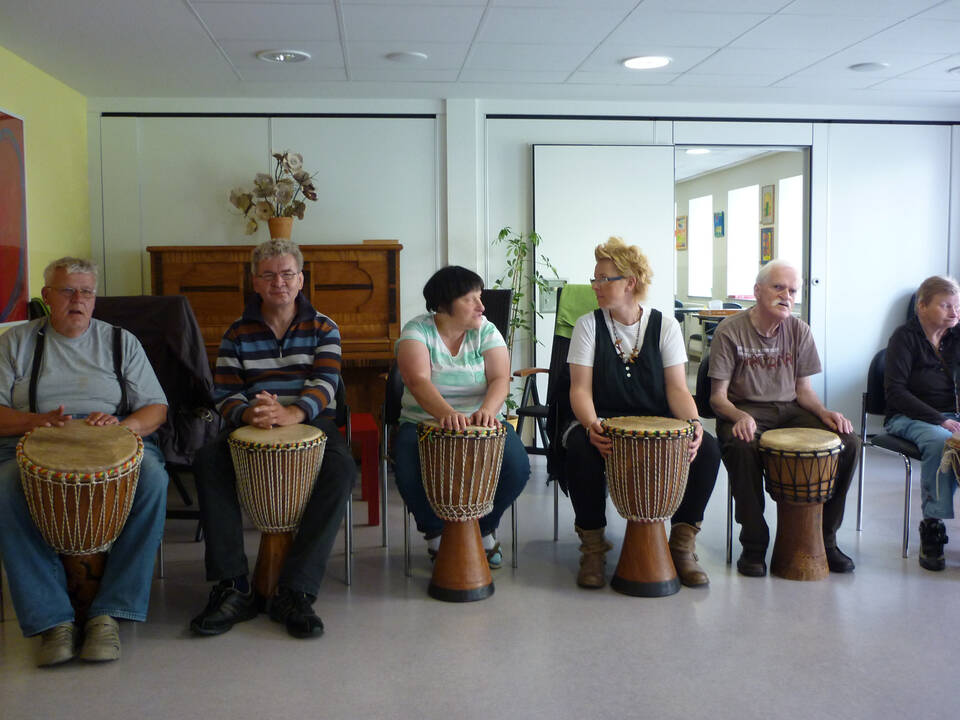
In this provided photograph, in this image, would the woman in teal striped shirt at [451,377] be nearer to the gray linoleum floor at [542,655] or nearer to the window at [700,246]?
Answer: the gray linoleum floor at [542,655]

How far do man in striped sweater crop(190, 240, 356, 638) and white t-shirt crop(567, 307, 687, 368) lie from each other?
3.02ft

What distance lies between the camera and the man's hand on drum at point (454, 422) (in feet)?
9.60

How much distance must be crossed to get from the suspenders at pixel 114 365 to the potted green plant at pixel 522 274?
3.03m

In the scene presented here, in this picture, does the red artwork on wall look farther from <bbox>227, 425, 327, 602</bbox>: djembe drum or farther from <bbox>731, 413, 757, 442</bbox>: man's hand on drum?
<bbox>731, 413, 757, 442</bbox>: man's hand on drum

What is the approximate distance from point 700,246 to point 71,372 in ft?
33.9

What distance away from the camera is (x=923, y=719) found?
83.8 inches

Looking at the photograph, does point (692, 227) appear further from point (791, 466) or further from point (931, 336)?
point (791, 466)

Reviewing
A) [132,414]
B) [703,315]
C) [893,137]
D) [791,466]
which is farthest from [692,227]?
[132,414]

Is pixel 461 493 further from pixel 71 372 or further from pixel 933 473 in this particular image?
pixel 933 473

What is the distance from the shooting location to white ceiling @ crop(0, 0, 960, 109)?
377 centimetres

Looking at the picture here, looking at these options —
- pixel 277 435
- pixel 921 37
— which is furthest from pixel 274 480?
pixel 921 37

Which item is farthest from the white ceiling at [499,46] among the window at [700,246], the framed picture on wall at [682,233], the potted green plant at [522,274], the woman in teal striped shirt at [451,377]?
the framed picture on wall at [682,233]

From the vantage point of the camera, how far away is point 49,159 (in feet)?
15.9

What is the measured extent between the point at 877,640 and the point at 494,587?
4.11 ft
